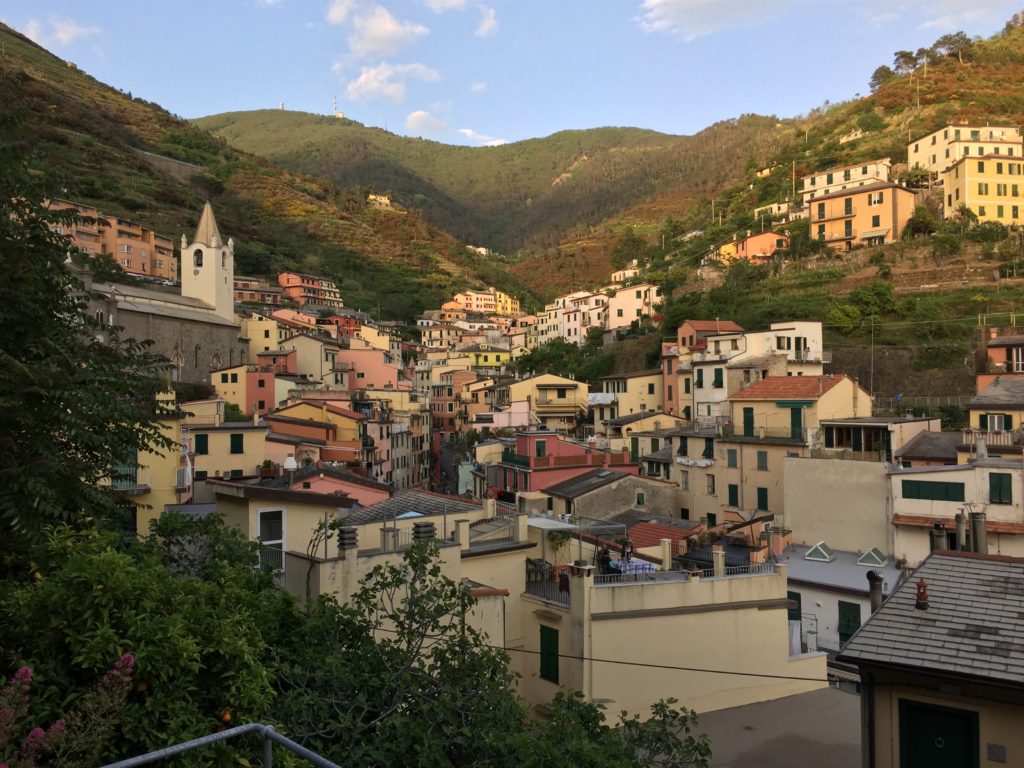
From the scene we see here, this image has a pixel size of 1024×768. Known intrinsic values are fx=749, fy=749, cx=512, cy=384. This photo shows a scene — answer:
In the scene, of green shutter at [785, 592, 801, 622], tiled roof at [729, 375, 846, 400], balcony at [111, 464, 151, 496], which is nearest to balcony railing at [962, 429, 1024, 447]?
tiled roof at [729, 375, 846, 400]

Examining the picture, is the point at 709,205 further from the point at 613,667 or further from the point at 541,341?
the point at 613,667

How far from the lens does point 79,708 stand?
4.81 meters

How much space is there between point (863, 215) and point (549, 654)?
59961 millimetres

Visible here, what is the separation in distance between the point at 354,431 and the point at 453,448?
21684mm

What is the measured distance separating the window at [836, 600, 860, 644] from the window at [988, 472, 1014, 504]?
5.82 m

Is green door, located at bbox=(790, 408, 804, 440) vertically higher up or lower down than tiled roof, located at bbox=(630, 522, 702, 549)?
higher up

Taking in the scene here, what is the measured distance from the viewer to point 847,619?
2086 cm

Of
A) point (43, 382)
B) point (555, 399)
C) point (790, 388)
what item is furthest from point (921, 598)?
point (555, 399)

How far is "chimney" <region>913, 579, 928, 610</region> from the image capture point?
351 inches

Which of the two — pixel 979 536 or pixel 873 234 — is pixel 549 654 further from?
pixel 873 234

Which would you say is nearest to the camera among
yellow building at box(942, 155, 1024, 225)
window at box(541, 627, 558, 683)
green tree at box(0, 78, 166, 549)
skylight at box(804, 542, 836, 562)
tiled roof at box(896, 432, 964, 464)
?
green tree at box(0, 78, 166, 549)

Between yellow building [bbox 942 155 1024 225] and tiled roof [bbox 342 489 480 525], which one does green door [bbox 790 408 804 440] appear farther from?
yellow building [bbox 942 155 1024 225]

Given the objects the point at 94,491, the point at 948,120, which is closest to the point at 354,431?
the point at 94,491

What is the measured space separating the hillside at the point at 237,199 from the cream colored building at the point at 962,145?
6983cm
